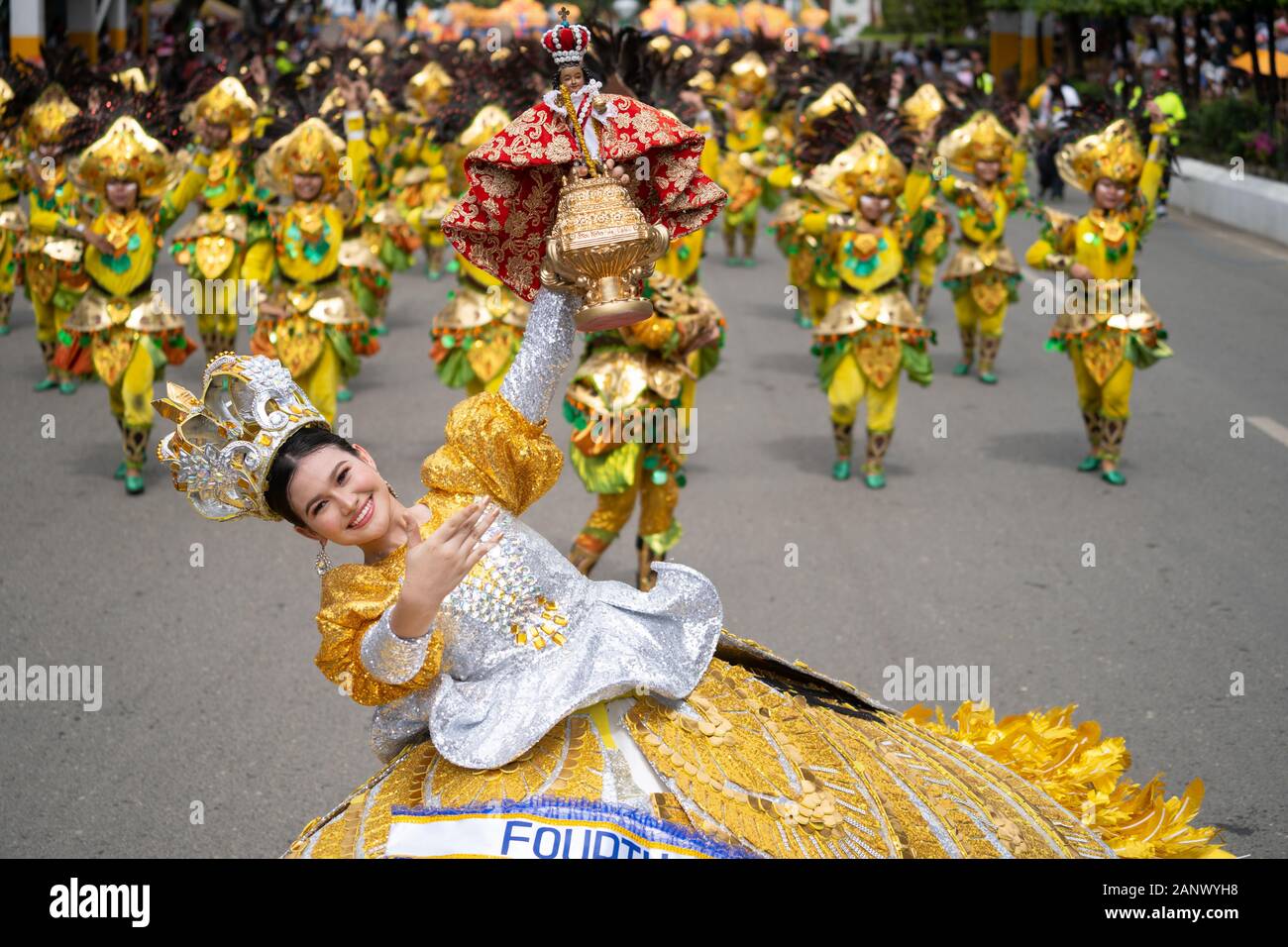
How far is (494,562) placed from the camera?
369cm

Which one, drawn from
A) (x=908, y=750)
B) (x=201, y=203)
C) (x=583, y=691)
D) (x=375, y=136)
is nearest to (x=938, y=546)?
(x=908, y=750)

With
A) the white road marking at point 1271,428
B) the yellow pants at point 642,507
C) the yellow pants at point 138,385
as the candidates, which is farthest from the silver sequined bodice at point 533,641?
the white road marking at point 1271,428

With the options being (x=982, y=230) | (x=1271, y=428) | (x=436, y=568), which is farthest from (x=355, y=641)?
(x=982, y=230)

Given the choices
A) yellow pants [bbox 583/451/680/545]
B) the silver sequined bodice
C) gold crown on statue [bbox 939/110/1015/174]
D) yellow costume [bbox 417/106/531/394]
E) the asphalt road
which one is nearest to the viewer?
the silver sequined bodice

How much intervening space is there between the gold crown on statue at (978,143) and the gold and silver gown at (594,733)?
8.73m

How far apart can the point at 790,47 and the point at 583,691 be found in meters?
17.1

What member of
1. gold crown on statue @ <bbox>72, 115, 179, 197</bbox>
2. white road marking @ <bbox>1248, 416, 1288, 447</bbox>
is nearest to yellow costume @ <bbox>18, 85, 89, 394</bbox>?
gold crown on statue @ <bbox>72, 115, 179, 197</bbox>

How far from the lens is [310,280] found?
32.1ft

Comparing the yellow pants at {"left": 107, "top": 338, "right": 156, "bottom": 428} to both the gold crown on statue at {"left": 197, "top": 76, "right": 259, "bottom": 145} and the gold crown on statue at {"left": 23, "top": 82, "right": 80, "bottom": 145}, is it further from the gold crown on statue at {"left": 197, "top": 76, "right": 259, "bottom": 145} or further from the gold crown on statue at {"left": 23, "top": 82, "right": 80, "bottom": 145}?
the gold crown on statue at {"left": 197, "top": 76, "right": 259, "bottom": 145}

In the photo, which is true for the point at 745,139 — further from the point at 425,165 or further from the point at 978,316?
the point at 978,316

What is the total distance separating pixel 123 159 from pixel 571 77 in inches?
238

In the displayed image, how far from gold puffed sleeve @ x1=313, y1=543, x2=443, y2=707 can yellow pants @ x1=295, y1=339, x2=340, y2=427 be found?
6247 millimetres

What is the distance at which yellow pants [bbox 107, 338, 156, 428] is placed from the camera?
9188 millimetres

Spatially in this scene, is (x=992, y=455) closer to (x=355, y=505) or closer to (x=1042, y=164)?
(x=355, y=505)
